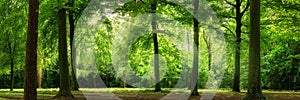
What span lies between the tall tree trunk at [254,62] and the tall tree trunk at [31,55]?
29.7 feet

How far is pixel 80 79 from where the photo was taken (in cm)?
5828

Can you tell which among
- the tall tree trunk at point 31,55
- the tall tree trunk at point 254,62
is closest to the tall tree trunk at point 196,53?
the tall tree trunk at point 254,62

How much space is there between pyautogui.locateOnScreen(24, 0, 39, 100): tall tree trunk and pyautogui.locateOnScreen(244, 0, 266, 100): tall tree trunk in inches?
357

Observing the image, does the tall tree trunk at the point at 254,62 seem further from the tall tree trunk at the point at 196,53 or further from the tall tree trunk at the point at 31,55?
the tall tree trunk at the point at 31,55

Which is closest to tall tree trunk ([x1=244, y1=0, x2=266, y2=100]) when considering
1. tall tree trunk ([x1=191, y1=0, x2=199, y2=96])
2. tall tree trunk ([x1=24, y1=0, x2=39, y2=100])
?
tall tree trunk ([x1=191, y1=0, x2=199, y2=96])

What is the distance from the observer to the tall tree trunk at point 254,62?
55.1 feet

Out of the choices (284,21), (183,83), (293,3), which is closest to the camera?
(293,3)

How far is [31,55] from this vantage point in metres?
13.4

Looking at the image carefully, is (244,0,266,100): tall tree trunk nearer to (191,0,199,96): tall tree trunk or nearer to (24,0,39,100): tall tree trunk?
(191,0,199,96): tall tree trunk

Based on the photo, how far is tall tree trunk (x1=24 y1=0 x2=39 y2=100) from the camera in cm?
1338

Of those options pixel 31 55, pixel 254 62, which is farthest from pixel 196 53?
pixel 31 55

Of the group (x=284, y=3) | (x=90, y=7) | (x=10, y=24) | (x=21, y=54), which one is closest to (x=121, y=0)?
(x=90, y=7)

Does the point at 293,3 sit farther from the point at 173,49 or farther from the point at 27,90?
the point at 27,90

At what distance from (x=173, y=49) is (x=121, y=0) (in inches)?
452
